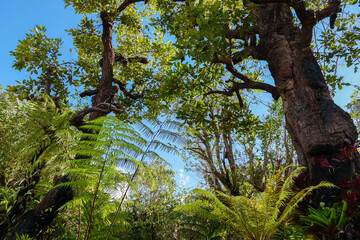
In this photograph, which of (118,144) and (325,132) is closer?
(118,144)

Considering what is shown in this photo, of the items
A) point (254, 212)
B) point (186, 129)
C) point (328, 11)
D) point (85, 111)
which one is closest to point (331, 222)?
point (254, 212)

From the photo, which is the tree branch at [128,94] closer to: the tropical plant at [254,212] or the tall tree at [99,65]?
the tall tree at [99,65]

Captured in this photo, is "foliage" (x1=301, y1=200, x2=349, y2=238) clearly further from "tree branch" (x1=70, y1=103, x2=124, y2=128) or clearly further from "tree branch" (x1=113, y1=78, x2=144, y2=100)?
"tree branch" (x1=113, y1=78, x2=144, y2=100)

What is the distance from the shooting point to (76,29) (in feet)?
21.7

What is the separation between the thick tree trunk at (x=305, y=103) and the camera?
9.16 feet

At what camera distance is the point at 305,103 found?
3314 millimetres

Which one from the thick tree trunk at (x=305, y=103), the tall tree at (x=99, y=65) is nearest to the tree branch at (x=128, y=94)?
the tall tree at (x=99, y=65)

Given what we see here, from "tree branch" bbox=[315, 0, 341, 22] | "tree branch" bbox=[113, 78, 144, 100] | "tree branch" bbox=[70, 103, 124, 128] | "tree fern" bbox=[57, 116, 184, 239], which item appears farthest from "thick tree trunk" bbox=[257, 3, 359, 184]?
"tree branch" bbox=[113, 78, 144, 100]

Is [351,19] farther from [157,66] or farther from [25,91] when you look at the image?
[25,91]

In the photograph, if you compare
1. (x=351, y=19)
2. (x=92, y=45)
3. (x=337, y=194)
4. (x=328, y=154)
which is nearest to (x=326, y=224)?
(x=337, y=194)

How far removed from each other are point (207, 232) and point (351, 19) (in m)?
6.16

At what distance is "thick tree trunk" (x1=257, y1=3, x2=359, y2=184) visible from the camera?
110 inches

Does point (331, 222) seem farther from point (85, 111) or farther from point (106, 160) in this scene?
point (85, 111)

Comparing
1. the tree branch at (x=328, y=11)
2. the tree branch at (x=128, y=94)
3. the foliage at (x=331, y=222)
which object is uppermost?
the tree branch at (x=328, y=11)
